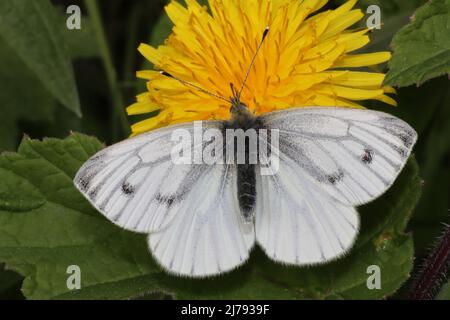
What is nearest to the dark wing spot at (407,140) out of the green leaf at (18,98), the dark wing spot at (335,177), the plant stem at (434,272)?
the dark wing spot at (335,177)

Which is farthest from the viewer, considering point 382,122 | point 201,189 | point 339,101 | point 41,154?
point 41,154

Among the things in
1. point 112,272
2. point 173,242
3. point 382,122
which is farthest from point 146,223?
point 382,122

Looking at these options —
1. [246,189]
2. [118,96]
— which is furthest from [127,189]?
[118,96]

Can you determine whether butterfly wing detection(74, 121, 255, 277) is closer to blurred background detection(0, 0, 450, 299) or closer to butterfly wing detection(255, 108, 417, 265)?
butterfly wing detection(255, 108, 417, 265)

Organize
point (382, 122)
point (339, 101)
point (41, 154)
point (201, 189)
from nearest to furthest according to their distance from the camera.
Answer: point (382, 122) < point (201, 189) < point (339, 101) < point (41, 154)

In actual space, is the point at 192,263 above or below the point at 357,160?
below

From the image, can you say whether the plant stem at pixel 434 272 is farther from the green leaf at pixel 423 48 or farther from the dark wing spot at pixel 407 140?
the green leaf at pixel 423 48

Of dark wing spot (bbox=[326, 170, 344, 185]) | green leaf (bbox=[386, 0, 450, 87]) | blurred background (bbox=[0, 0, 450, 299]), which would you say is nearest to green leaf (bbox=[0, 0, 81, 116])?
blurred background (bbox=[0, 0, 450, 299])
